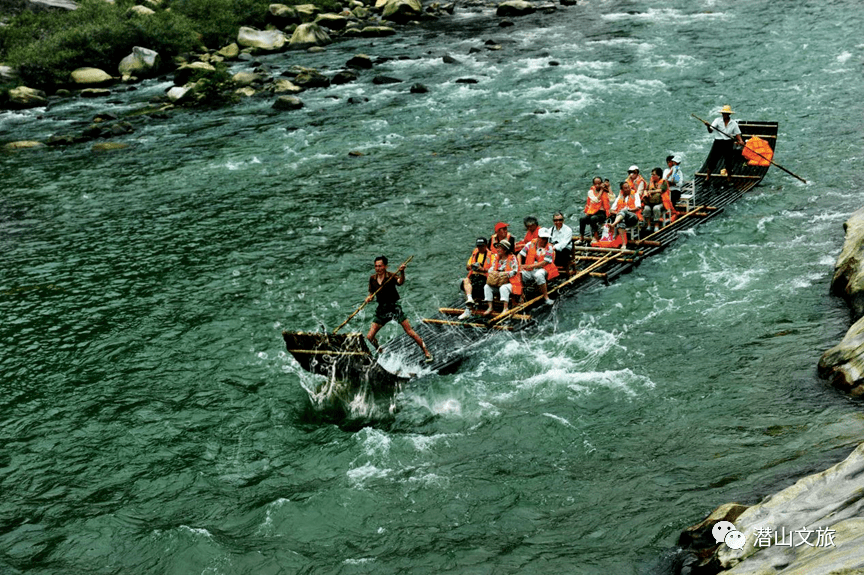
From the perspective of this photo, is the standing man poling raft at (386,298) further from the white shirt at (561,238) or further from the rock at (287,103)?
the rock at (287,103)

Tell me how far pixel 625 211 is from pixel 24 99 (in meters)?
36.0

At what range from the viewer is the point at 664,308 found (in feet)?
60.7

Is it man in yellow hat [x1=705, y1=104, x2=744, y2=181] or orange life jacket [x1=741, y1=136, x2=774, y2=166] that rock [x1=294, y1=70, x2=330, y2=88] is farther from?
orange life jacket [x1=741, y1=136, x2=774, y2=166]

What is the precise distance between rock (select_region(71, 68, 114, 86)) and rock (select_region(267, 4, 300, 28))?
41.5ft

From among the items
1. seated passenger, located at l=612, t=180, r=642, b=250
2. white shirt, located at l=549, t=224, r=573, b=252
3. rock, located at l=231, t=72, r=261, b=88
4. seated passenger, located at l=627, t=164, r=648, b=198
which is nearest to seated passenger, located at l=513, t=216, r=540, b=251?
white shirt, located at l=549, t=224, r=573, b=252

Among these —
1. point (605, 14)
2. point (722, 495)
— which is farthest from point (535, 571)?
point (605, 14)

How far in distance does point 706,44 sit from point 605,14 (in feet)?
37.2

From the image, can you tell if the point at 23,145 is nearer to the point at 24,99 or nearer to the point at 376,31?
the point at 24,99

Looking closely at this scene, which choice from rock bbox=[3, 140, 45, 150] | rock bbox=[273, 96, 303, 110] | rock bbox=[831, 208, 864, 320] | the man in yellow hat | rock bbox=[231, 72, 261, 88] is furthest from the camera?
rock bbox=[231, 72, 261, 88]

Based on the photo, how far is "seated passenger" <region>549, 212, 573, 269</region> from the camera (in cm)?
1897

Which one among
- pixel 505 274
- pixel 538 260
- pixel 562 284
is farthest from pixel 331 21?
pixel 505 274

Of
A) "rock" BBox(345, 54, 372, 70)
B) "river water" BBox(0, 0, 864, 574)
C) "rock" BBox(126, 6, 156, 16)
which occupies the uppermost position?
"rock" BBox(126, 6, 156, 16)

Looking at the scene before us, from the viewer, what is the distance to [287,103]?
38156mm

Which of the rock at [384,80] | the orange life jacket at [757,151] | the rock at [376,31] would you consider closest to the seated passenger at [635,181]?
the orange life jacket at [757,151]
